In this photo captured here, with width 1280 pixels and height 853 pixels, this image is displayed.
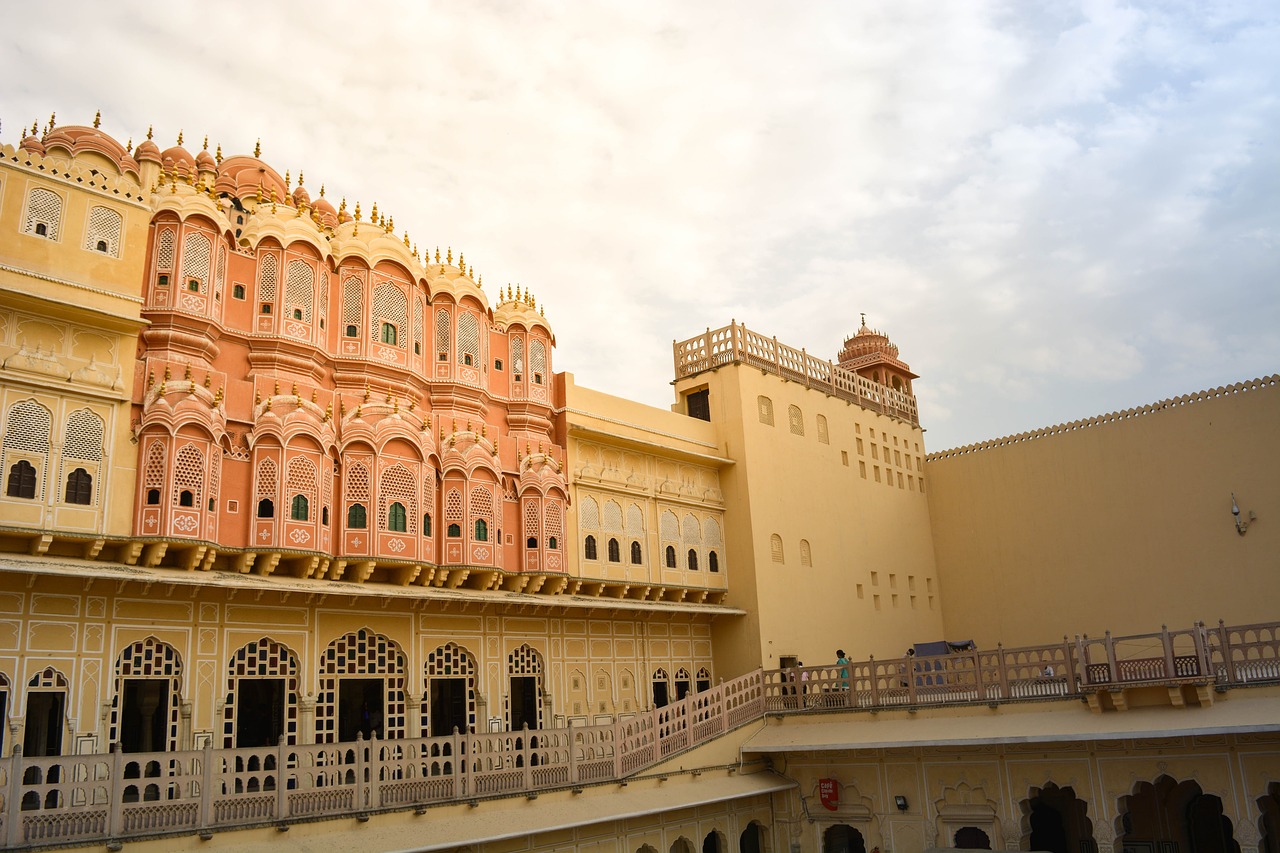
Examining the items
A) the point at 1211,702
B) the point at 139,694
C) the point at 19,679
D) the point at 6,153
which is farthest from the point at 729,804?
the point at 6,153

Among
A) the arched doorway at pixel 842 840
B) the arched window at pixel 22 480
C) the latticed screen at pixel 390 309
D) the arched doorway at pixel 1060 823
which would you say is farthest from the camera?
the arched doorway at pixel 1060 823

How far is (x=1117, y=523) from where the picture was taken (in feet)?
92.4

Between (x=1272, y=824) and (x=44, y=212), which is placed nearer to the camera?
(x=44, y=212)

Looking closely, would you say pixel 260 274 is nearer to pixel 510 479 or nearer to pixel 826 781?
pixel 510 479

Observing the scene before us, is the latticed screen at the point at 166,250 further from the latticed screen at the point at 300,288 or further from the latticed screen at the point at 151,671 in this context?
the latticed screen at the point at 151,671

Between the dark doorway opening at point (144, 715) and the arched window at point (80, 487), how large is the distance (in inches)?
111

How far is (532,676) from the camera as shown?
2073 cm

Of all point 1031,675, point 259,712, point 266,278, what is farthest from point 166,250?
point 1031,675

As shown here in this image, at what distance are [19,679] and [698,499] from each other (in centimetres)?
1541

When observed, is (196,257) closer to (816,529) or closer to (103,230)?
(103,230)

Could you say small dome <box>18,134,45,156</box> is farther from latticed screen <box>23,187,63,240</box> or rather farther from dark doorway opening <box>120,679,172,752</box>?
dark doorway opening <box>120,679,172,752</box>

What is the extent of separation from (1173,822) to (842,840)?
22.7ft

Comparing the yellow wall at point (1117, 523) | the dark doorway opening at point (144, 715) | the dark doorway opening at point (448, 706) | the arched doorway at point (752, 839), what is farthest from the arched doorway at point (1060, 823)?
the dark doorway opening at point (144, 715)

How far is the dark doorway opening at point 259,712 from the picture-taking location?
53.0 ft
